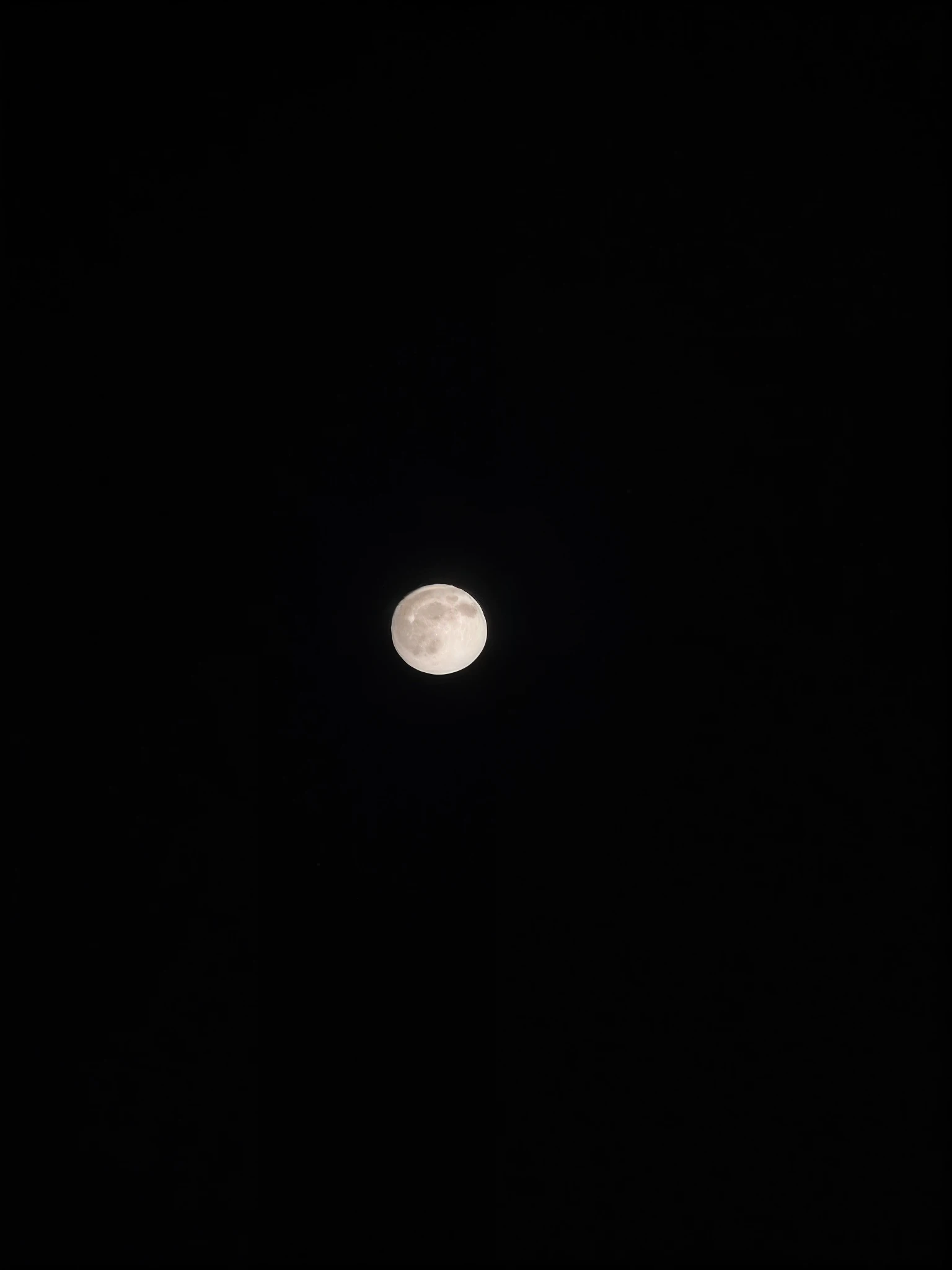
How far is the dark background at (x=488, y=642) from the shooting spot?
5070 mm

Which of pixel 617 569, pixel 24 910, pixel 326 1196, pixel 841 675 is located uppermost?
pixel 617 569

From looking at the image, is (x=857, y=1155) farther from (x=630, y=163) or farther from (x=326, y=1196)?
(x=630, y=163)

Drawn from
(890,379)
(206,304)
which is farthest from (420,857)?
(890,379)

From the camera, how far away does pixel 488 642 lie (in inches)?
207

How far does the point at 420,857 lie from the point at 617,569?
1964mm

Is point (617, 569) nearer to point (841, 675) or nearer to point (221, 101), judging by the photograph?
point (841, 675)

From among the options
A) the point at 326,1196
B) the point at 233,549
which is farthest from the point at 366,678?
the point at 326,1196

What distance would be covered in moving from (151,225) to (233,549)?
180 centimetres

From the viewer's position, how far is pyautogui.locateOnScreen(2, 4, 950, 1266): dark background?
507cm

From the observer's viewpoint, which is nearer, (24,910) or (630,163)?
(630,163)

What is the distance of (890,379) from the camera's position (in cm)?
514

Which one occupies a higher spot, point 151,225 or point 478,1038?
point 151,225

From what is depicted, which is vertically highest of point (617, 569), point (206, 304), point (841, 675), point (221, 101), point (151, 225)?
point (221, 101)

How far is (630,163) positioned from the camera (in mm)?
5059
